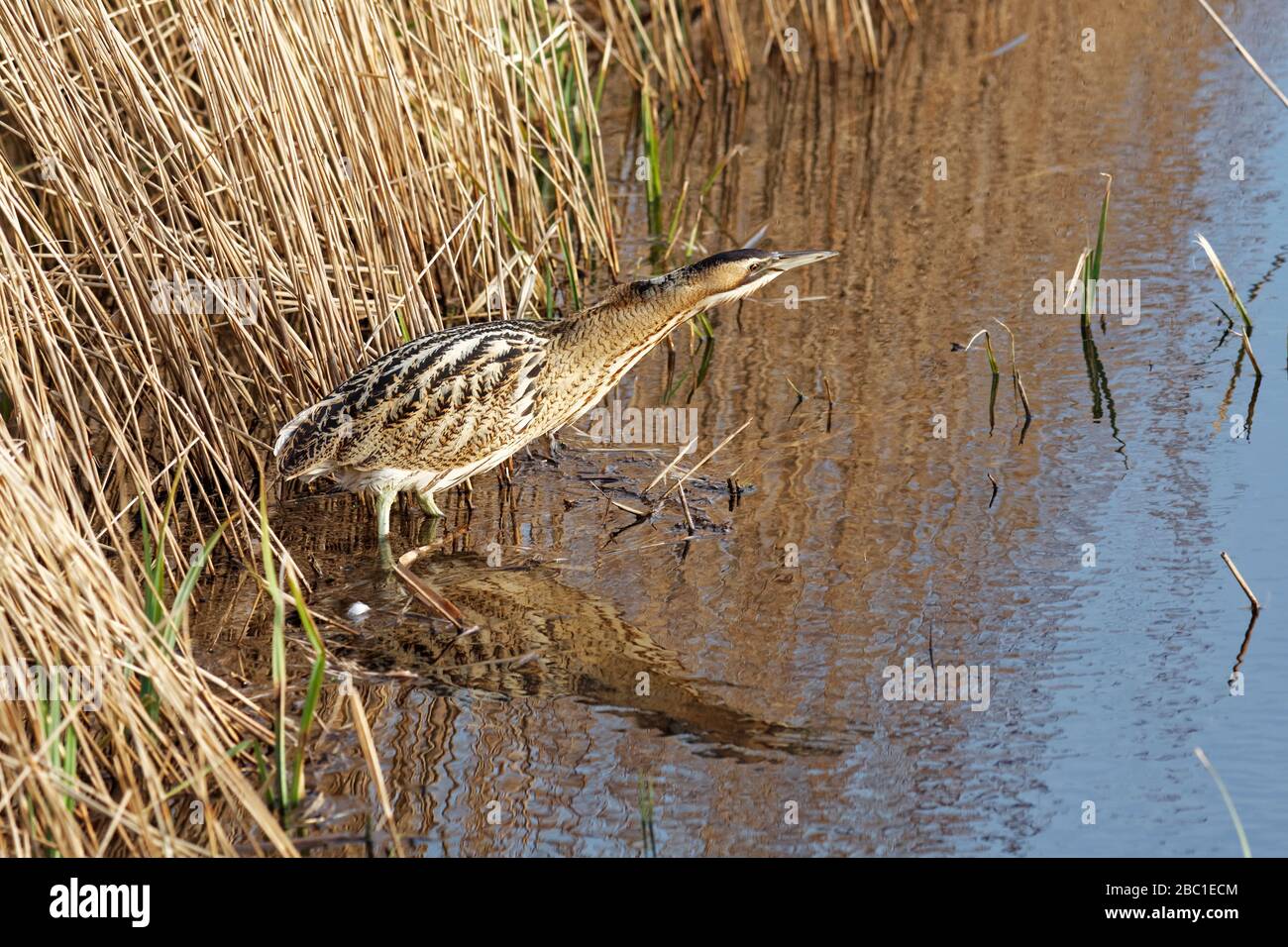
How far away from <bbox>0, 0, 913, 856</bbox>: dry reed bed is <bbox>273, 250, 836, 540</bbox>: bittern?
34cm

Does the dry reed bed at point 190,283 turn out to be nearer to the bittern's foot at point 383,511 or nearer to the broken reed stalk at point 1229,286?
the bittern's foot at point 383,511

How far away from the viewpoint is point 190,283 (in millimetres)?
4855

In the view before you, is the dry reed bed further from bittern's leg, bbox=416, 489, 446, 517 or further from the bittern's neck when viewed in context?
the bittern's neck

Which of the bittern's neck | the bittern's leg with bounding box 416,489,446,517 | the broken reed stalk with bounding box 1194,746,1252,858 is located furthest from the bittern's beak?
the broken reed stalk with bounding box 1194,746,1252,858

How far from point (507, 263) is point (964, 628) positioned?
8.19 ft

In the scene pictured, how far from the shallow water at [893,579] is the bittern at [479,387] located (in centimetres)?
35

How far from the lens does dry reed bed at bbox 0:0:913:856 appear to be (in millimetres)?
3270

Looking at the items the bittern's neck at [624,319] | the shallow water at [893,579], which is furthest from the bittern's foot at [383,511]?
the bittern's neck at [624,319]

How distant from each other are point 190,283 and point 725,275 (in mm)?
1578

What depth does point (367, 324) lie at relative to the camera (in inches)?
234

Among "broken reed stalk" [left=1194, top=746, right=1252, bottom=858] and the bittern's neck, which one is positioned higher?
the bittern's neck

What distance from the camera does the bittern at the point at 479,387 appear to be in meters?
4.76

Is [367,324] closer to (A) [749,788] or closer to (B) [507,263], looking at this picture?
(B) [507,263]
